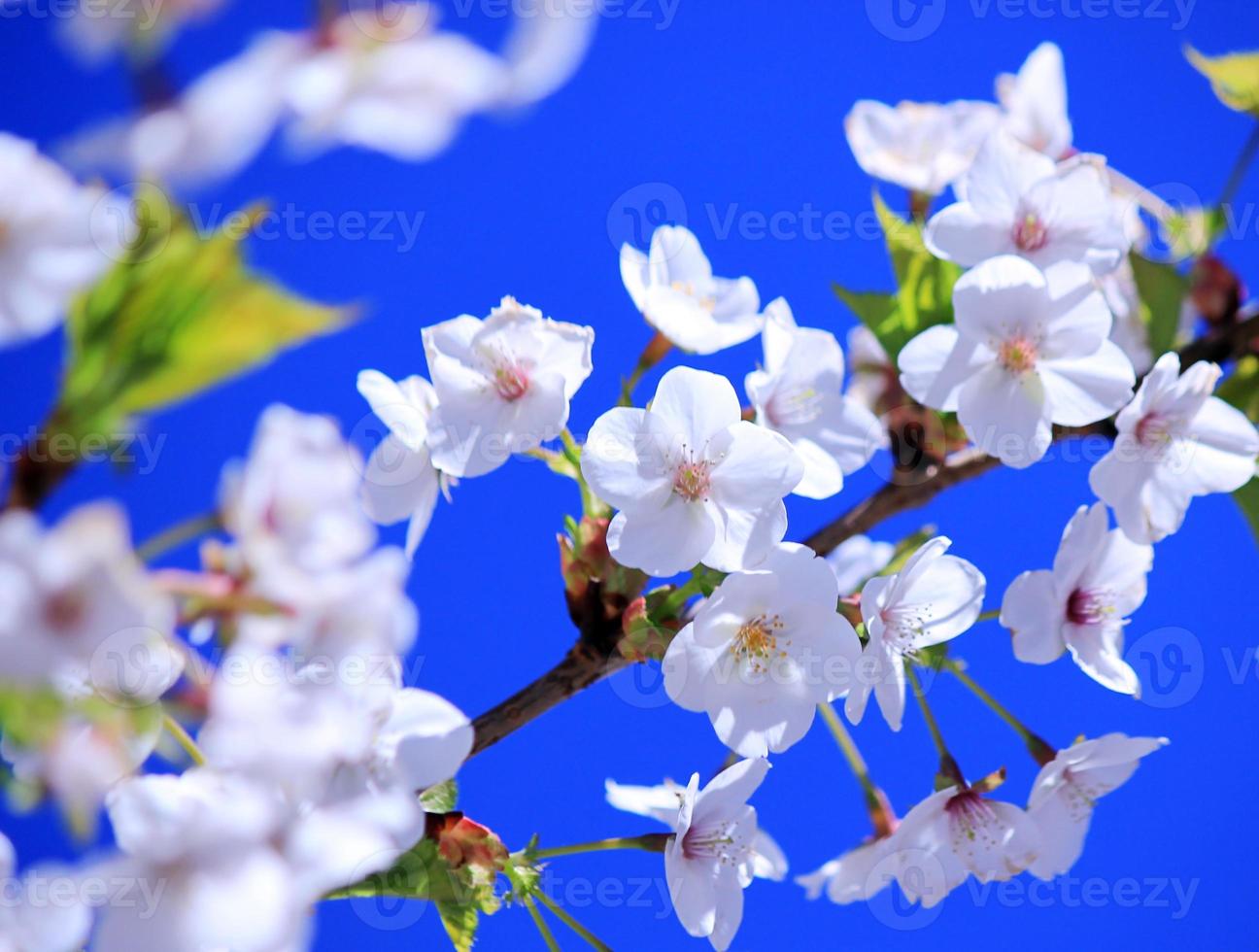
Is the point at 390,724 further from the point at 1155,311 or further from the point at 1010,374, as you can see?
the point at 1155,311

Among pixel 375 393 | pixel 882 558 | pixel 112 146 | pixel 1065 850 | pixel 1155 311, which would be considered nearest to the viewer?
pixel 112 146

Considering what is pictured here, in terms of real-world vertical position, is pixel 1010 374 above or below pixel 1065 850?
above

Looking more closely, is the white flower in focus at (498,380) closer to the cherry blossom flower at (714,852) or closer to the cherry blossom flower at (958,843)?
the cherry blossom flower at (714,852)

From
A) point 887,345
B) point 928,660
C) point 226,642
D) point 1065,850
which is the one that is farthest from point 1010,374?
point 226,642

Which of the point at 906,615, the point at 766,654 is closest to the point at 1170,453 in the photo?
the point at 906,615

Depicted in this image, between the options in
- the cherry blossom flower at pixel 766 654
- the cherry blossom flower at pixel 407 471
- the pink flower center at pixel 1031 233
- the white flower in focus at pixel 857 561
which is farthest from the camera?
the white flower in focus at pixel 857 561

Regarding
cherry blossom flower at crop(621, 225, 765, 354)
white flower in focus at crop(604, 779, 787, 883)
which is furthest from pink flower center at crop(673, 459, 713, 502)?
white flower in focus at crop(604, 779, 787, 883)

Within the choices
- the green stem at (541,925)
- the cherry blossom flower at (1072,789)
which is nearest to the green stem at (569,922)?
the green stem at (541,925)
